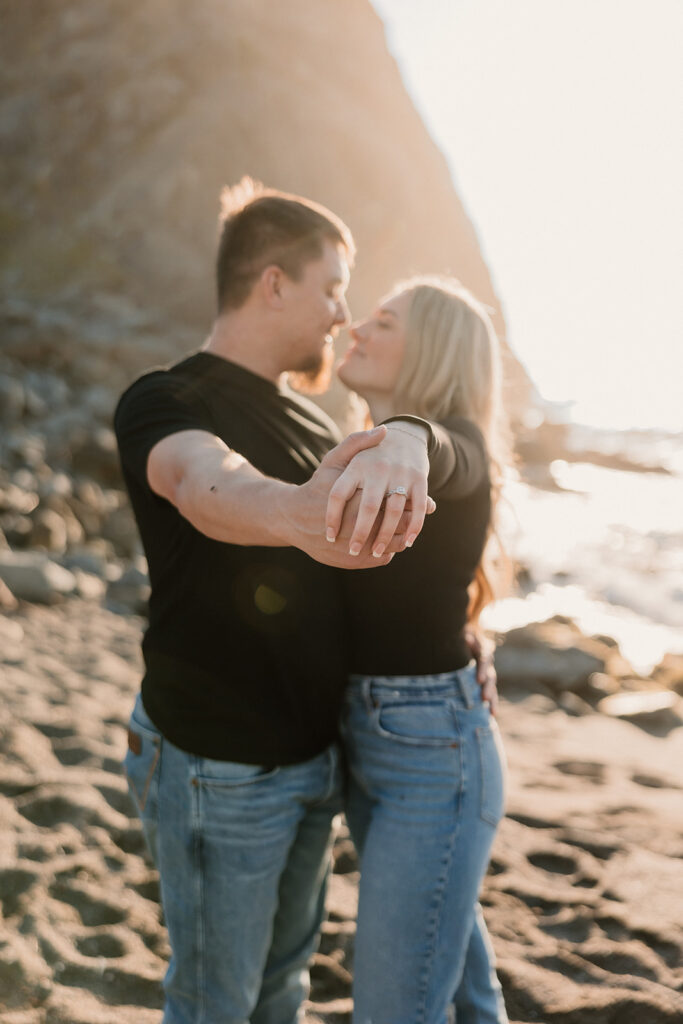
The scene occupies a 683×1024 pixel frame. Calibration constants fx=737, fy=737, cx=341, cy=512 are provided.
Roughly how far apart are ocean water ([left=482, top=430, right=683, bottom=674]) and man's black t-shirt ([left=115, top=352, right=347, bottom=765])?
0.82m

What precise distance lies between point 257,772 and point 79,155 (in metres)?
45.6

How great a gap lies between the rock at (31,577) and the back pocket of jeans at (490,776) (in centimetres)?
532

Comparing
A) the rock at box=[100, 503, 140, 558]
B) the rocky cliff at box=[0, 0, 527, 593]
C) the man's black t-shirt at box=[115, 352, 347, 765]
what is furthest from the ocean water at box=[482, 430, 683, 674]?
the rocky cliff at box=[0, 0, 527, 593]

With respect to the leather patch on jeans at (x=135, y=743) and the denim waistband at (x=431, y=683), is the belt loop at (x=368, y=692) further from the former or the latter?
the leather patch on jeans at (x=135, y=743)

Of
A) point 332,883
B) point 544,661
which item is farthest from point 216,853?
point 544,661

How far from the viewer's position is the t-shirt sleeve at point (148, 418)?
64.1 inches

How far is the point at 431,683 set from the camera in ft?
6.27

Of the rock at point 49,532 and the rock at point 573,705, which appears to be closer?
the rock at point 573,705

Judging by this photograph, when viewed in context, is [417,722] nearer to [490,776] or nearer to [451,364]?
[490,776]

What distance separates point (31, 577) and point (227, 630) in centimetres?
523

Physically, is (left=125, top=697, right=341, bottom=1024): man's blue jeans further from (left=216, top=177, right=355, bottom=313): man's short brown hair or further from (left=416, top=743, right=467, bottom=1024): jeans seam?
(left=216, top=177, right=355, bottom=313): man's short brown hair

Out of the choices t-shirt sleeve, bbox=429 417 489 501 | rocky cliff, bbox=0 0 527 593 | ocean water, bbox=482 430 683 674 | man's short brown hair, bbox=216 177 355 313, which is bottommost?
ocean water, bbox=482 430 683 674

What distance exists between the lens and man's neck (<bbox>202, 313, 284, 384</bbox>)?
215 centimetres

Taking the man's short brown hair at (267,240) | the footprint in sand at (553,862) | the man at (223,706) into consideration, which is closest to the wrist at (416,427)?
the man at (223,706)
